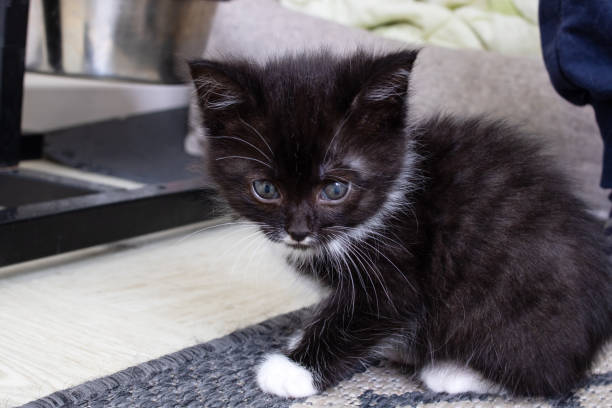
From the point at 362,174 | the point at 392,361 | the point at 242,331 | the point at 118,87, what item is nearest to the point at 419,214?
the point at 362,174

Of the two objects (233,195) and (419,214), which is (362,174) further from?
(233,195)

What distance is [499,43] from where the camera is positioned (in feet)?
7.78

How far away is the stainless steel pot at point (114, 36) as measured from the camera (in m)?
2.16

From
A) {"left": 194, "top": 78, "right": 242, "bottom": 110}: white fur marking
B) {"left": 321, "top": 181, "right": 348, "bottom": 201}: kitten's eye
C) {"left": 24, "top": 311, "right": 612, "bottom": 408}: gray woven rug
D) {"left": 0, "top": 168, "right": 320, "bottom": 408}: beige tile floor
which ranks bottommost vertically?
{"left": 0, "top": 168, "right": 320, "bottom": 408}: beige tile floor

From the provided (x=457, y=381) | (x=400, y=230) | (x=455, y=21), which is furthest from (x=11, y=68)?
(x=455, y=21)

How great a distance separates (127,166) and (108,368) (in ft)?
4.81

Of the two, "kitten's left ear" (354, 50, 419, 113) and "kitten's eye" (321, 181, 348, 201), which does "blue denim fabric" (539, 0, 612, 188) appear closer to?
"kitten's left ear" (354, 50, 419, 113)

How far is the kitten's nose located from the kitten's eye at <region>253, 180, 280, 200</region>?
8 cm

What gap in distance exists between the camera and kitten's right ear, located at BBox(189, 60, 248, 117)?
1.13m

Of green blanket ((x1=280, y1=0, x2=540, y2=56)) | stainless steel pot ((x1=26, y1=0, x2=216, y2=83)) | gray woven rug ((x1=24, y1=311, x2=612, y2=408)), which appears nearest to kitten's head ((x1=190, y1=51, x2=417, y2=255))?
gray woven rug ((x1=24, y1=311, x2=612, y2=408))

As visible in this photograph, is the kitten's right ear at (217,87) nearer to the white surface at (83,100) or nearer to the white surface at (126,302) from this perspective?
the white surface at (126,302)

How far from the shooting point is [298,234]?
44.7 inches

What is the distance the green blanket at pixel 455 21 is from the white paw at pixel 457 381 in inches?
59.2

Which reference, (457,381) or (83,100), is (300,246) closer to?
(457,381)
